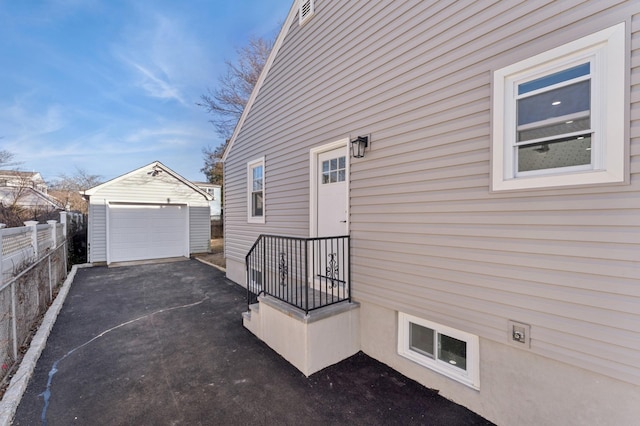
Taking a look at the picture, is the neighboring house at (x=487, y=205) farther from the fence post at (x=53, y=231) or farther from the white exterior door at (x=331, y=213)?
the fence post at (x=53, y=231)

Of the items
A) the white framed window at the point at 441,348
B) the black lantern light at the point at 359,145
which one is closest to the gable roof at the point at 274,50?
the black lantern light at the point at 359,145

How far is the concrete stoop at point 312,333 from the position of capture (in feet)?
9.91

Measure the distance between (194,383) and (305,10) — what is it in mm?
5809

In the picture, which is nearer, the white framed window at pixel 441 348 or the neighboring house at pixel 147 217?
the white framed window at pixel 441 348

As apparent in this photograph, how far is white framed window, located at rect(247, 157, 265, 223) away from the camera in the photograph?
593cm

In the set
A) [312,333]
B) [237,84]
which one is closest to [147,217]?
[237,84]

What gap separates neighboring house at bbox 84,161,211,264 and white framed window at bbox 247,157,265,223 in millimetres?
5891

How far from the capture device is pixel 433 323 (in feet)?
9.09

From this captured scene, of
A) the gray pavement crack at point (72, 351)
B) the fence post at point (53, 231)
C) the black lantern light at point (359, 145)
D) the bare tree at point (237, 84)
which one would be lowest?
the gray pavement crack at point (72, 351)

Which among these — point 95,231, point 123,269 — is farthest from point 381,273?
point 95,231

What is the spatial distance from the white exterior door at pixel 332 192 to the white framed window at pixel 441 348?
4.83 ft

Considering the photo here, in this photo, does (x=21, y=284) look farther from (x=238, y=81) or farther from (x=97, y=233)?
(x=238, y=81)

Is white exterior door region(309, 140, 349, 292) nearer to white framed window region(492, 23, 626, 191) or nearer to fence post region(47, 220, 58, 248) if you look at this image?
white framed window region(492, 23, 626, 191)

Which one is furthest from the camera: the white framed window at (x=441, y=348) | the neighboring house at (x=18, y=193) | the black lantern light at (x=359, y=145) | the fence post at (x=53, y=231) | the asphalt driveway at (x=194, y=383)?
the neighboring house at (x=18, y=193)
